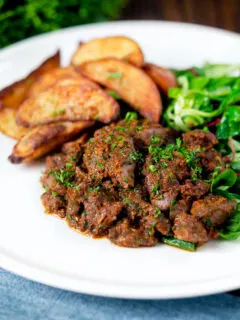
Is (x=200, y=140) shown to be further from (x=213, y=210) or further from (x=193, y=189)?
(x=213, y=210)

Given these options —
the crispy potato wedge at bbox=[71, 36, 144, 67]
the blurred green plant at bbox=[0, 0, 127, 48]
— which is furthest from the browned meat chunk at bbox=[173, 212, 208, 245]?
the blurred green plant at bbox=[0, 0, 127, 48]

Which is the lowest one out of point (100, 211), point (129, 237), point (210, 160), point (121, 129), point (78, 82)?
point (129, 237)

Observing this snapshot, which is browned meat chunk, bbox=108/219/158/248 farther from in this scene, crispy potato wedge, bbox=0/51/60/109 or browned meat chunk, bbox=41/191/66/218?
crispy potato wedge, bbox=0/51/60/109

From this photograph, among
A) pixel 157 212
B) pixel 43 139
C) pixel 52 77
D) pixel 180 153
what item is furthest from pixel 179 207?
pixel 52 77

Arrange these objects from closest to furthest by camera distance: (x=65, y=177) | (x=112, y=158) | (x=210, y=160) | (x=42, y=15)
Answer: (x=112, y=158) → (x=65, y=177) → (x=210, y=160) → (x=42, y=15)

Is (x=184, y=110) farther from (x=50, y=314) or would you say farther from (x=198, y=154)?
(x=50, y=314)

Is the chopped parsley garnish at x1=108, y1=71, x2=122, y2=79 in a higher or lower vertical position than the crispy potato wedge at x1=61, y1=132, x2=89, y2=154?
higher
